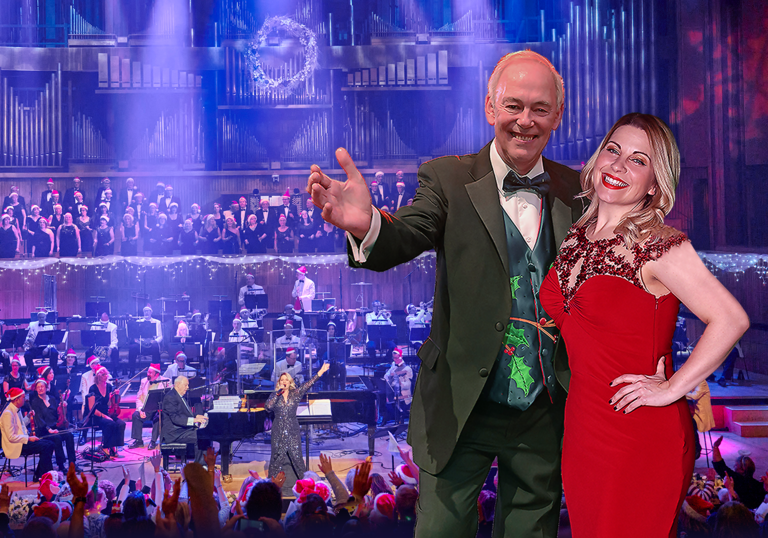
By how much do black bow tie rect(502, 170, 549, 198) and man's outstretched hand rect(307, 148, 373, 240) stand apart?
1.50 feet

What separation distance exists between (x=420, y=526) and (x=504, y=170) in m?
0.95

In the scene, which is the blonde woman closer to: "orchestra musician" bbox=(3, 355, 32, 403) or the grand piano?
the grand piano

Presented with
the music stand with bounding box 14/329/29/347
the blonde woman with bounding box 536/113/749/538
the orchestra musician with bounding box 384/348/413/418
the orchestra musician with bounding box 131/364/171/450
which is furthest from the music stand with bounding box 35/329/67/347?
the blonde woman with bounding box 536/113/749/538

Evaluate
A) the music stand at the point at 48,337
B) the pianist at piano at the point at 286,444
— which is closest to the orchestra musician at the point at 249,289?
the music stand at the point at 48,337

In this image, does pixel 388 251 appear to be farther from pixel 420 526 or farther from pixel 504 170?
pixel 420 526

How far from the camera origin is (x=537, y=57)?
174cm

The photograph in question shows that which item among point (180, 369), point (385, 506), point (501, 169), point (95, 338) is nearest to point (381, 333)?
point (180, 369)

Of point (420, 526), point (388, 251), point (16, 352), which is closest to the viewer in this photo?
point (388, 251)

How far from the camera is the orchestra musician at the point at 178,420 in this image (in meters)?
5.42

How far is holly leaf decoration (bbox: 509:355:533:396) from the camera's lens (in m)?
1.68

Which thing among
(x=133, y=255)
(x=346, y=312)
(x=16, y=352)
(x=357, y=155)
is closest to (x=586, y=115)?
(x=357, y=155)

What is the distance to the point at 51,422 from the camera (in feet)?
18.8

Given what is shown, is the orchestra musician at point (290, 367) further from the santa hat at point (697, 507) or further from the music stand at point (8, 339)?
the santa hat at point (697, 507)

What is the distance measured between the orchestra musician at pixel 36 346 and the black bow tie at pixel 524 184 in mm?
6026
